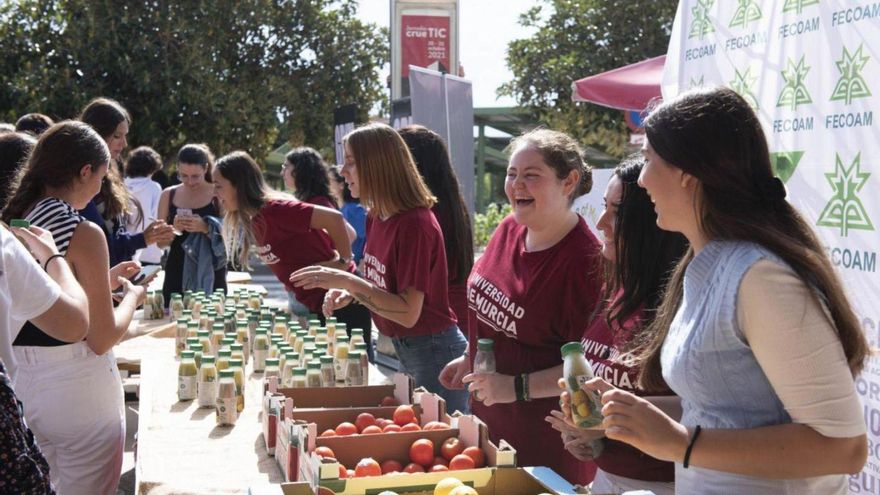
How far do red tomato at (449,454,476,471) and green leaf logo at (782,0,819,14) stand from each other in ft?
6.63

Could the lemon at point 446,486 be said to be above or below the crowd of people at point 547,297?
below

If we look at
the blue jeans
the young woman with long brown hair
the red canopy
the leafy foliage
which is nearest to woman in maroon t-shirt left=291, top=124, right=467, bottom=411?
the blue jeans

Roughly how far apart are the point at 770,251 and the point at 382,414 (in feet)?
5.39

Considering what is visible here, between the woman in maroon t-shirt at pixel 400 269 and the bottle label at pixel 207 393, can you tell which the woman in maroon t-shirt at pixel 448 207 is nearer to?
the woman in maroon t-shirt at pixel 400 269

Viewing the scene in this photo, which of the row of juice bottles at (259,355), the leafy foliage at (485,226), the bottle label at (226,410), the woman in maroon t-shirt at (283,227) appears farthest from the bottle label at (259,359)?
the leafy foliage at (485,226)

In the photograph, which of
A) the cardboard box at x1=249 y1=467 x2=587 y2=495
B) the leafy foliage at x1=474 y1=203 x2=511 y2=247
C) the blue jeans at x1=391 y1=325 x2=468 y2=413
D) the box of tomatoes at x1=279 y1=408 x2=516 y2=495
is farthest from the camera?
the leafy foliage at x1=474 y1=203 x2=511 y2=247

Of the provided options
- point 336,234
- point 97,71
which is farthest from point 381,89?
point 336,234

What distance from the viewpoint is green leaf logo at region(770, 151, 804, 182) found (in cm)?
321

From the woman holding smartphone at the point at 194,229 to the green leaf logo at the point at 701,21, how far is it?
3.63 metres

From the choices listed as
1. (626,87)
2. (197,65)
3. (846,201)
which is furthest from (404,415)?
(197,65)

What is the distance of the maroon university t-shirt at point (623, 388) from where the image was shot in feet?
7.67

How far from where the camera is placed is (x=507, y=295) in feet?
9.48

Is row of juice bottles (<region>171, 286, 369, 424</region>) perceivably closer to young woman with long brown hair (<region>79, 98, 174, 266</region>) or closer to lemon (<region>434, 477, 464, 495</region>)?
young woman with long brown hair (<region>79, 98, 174, 266</region>)

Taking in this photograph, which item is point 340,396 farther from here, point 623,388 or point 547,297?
point 623,388
